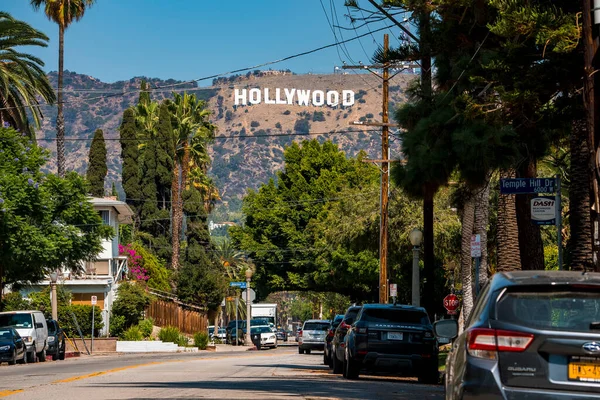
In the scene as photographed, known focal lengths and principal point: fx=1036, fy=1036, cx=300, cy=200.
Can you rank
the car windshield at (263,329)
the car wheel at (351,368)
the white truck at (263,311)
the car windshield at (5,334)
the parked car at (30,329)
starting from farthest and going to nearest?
the white truck at (263,311) < the car windshield at (263,329) < the parked car at (30,329) < the car windshield at (5,334) < the car wheel at (351,368)

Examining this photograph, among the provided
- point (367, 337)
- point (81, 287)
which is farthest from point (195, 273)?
point (367, 337)

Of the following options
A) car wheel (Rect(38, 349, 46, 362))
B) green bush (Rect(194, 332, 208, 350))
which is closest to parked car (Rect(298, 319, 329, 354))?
green bush (Rect(194, 332, 208, 350))

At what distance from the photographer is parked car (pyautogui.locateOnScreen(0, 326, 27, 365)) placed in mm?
33625

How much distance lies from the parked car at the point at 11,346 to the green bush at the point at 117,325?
25.5m

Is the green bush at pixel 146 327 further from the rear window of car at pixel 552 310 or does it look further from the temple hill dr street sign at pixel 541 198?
the rear window of car at pixel 552 310

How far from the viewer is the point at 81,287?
6450 centimetres

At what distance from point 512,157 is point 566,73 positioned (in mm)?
2478

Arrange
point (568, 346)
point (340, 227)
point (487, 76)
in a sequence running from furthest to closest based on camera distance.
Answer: point (340, 227) → point (487, 76) → point (568, 346)

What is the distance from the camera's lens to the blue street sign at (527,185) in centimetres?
1848

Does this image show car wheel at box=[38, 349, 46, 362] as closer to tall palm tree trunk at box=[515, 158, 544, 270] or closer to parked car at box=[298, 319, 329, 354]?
parked car at box=[298, 319, 329, 354]

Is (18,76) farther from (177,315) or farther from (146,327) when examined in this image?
(177,315)

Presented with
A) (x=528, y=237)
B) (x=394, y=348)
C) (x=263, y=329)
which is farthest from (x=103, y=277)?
(x=528, y=237)

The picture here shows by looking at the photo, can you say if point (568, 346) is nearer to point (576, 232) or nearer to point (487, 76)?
point (487, 76)

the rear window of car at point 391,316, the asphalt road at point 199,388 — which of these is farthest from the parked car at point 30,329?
the rear window of car at point 391,316
